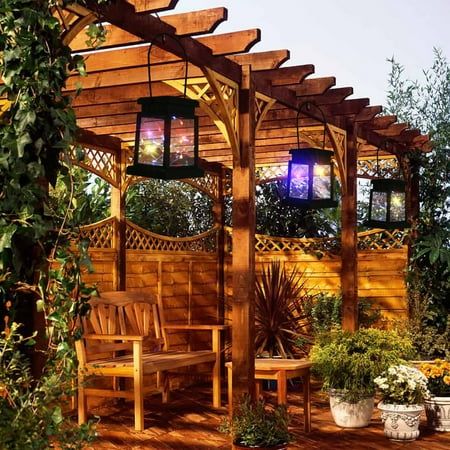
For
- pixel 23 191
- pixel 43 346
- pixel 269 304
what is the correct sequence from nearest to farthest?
pixel 23 191
pixel 43 346
pixel 269 304

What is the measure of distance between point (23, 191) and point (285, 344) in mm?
5546

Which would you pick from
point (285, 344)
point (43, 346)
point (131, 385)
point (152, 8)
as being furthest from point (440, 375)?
point (43, 346)

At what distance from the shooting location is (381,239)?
9.08 metres

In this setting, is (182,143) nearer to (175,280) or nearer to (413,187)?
(175,280)

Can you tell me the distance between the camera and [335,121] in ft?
23.3

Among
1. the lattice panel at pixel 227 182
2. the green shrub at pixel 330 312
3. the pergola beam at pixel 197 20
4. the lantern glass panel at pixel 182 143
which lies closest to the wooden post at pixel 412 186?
the green shrub at pixel 330 312

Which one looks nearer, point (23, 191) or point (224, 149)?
point (23, 191)

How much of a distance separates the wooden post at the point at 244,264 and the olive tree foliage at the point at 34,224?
255 cm

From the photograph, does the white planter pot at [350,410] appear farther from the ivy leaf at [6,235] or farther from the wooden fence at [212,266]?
the ivy leaf at [6,235]

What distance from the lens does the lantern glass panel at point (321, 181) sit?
610cm

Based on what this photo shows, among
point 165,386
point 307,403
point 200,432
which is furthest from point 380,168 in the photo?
point 200,432

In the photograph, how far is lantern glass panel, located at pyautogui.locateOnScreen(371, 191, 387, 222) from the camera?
7.69 meters

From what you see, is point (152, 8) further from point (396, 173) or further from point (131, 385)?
point (396, 173)

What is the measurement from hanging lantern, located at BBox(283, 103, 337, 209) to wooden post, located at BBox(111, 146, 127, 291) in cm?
225
